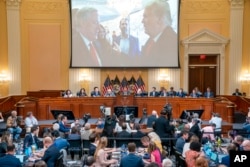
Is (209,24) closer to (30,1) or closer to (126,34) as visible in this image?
(126,34)

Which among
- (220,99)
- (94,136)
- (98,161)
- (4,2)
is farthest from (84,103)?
(98,161)

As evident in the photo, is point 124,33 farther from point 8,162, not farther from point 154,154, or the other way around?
point 8,162

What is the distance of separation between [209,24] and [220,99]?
6032mm

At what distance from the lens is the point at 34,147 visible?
362 inches

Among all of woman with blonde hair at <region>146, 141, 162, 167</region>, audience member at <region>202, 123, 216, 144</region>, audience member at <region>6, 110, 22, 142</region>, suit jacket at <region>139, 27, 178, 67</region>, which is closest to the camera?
woman with blonde hair at <region>146, 141, 162, 167</region>

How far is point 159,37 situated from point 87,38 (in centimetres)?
413

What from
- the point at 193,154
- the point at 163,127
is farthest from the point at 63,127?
the point at 193,154

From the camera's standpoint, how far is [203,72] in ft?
74.4

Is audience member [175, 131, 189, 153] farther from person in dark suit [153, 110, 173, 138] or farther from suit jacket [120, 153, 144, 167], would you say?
suit jacket [120, 153, 144, 167]

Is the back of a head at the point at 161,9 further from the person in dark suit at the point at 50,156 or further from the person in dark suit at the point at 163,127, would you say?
the person in dark suit at the point at 50,156

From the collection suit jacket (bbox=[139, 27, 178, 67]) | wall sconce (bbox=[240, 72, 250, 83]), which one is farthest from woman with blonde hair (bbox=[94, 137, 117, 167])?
wall sconce (bbox=[240, 72, 250, 83])

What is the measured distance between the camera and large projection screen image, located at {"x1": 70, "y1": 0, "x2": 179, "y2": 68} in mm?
21875

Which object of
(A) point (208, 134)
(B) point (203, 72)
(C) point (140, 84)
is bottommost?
(A) point (208, 134)

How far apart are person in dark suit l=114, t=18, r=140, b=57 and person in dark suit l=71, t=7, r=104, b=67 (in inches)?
50.9
